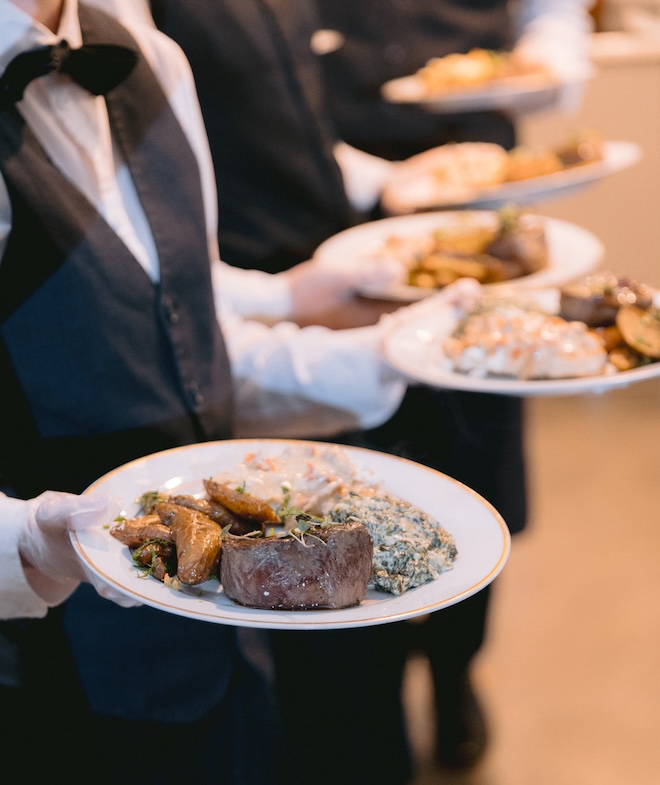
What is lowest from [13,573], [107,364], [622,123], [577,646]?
[577,646]

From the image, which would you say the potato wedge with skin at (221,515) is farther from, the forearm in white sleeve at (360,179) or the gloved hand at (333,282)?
the forearm in white sleeve at (360,179)

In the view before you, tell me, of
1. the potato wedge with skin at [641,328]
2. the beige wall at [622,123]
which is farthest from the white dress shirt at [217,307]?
the beige wall at [622,123]

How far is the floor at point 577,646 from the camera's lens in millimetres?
1866

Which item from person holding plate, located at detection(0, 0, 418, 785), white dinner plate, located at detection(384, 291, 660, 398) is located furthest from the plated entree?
white dinner plate, located at detection(384, 291, 660, 398)

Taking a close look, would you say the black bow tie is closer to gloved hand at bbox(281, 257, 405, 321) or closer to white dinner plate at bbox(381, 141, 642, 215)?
gloved hand at bbox(281, 257, 405, 321)

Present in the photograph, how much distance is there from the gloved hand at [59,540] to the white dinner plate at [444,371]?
1.54 feet

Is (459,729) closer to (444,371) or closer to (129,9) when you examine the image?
(444,371)

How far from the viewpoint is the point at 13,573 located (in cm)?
96

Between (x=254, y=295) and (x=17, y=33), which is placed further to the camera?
(x=254, y=295)

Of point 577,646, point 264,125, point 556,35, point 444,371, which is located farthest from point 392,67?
point 444,371

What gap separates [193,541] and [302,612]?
12 centimetres

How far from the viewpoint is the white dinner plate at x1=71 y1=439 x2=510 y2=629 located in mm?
759

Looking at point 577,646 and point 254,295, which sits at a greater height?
point 254,295

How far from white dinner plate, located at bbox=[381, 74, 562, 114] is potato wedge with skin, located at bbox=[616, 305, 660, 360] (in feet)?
4.34
